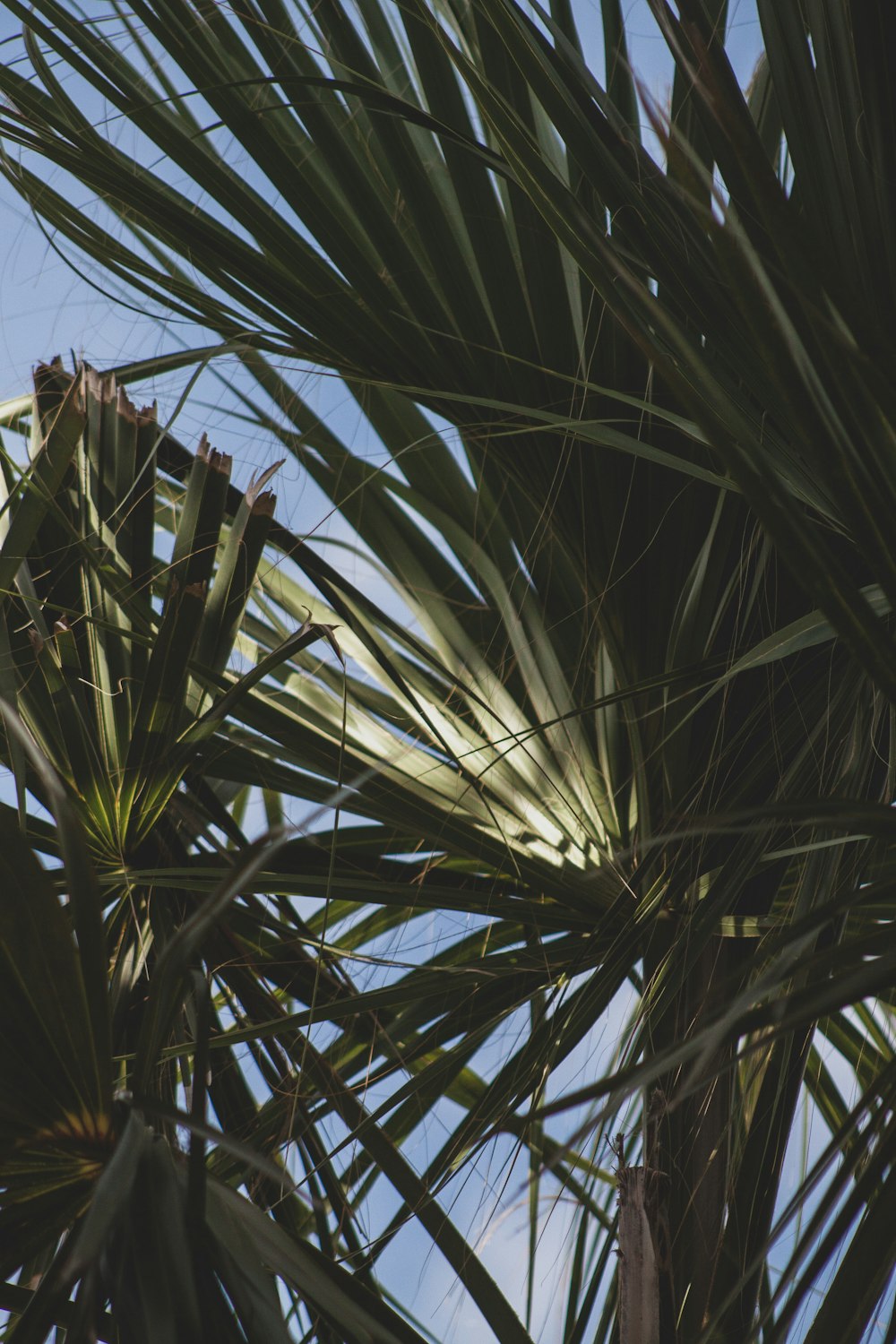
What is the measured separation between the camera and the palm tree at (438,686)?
67 centimetres

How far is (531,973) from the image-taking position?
3.71 ft

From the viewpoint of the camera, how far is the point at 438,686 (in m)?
1.42

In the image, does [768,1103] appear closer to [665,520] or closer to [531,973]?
[531,973]

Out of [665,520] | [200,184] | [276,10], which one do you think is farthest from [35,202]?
[665,520]

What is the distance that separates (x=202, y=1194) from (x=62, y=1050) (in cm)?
13

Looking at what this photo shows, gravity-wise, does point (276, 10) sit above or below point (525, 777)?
above

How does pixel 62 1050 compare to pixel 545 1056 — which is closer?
pixel 62 1050

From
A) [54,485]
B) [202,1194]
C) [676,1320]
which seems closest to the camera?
[202,1194]

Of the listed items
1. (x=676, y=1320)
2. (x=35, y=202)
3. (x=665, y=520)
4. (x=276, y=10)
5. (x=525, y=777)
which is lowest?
(x=676, y=1320)

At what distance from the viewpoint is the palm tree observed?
67 cm

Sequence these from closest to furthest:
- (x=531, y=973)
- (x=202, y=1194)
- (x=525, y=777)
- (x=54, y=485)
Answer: (x=202, y=1194) → (x=54, y=485) → (x=531, y=973) → (x=525, y=777)

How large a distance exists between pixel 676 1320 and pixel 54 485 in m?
0.86

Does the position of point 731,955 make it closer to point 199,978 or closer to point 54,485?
point 199,978

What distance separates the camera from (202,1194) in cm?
57
